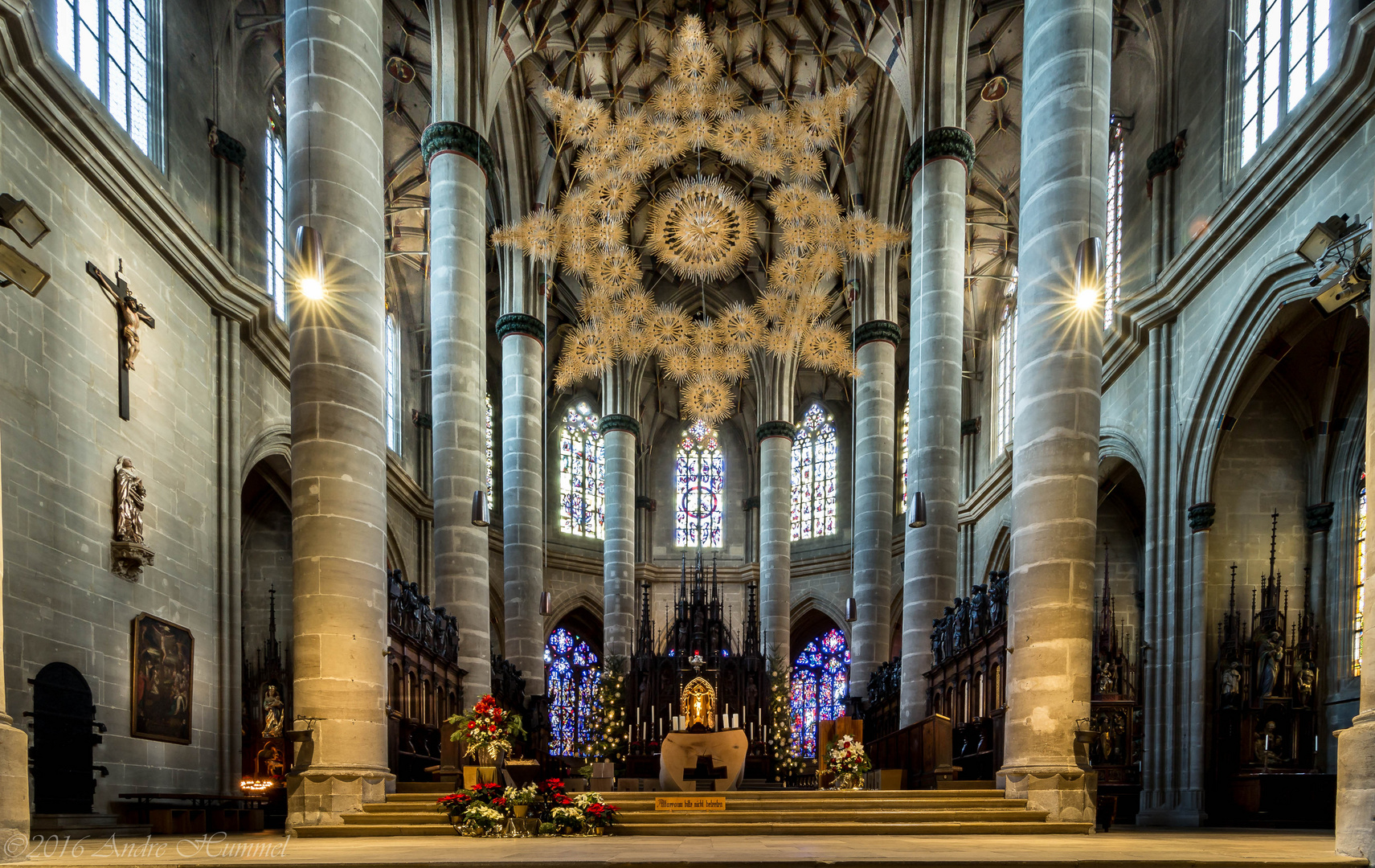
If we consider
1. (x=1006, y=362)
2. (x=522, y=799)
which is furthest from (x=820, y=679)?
(x=522, y=799)

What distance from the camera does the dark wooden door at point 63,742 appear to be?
13039 mm

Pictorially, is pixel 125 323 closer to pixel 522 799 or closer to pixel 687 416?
pixel 522 799

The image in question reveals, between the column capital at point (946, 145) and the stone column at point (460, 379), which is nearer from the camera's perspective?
the stone column at point (460, 379)

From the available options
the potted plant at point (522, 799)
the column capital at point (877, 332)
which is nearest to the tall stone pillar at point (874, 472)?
the column capital at point (877, 332)

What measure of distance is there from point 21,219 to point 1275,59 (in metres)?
17.2

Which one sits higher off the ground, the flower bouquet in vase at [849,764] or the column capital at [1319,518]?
the column capital at [1319,518]

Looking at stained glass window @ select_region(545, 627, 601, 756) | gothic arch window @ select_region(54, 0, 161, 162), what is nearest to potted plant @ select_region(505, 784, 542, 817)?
gothic arch window @ select_region(54, 0, 161, 162)

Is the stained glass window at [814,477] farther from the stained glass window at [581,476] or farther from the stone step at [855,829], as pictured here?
the stone step at [855,829]

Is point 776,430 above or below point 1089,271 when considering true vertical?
below

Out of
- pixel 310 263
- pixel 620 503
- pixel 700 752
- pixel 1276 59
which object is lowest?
pixel 700 752

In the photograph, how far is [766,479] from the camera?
3206cm

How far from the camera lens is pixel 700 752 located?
50.8ft

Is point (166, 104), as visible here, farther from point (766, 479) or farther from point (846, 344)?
point (766, 479)

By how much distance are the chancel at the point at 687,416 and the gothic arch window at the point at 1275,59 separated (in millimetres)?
89
